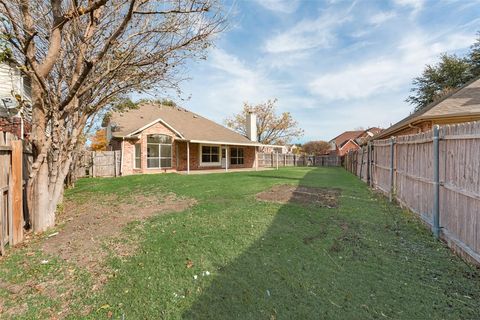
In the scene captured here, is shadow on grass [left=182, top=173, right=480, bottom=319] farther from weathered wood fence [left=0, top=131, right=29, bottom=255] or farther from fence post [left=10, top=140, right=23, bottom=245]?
fence post [left=10, top=140, right=23, bottom=245]

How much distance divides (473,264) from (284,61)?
53.9ft

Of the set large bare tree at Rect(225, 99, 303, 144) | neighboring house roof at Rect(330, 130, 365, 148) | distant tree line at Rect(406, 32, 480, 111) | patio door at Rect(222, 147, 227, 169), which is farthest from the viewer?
neighboring house roof at Rect(330, 130, 365, 148)

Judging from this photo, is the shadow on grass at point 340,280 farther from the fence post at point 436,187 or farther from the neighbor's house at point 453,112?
the neighbor's house at point 453,112

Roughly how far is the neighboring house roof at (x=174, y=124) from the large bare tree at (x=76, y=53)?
8981 mm

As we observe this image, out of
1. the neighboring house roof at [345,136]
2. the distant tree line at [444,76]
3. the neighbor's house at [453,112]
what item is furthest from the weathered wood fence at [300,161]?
the neighboring house roof at [345,136]

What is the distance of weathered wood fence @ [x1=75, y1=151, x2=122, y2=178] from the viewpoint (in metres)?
15.9

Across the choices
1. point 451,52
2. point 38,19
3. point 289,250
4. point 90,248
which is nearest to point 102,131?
point 38,19

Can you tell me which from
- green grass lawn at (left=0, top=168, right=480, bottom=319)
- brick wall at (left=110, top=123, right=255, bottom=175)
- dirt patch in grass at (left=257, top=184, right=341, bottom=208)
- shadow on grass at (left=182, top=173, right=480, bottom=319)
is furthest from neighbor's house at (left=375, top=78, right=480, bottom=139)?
brick wall at (left=110, top=123, right=255, bottom=175)

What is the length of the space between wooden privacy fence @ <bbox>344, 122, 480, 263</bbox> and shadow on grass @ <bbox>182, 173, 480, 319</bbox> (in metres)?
0.34

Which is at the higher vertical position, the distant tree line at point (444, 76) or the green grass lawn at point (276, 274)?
the distant tree line at point (444, 76)

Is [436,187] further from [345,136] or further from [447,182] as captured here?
[345,136]

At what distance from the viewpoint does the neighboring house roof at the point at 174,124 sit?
1739cm

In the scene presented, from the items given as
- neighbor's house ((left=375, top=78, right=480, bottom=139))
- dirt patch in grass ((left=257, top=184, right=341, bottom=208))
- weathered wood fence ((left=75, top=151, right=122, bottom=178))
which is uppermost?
neighbor's house ((left=375, top=78, right=480, bottom=139))

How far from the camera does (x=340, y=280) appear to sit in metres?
3.10
